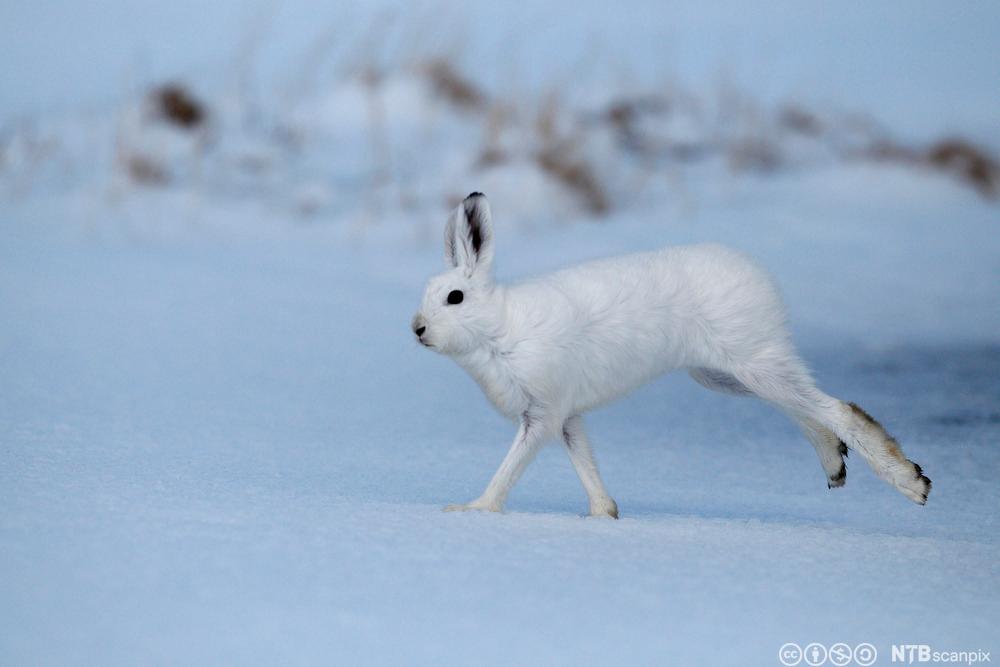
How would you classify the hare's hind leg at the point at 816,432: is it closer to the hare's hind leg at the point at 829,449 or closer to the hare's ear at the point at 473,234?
the hare's hind leg at the point at 829,449

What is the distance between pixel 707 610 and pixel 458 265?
1.51 m

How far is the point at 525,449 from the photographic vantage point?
13.4 feet

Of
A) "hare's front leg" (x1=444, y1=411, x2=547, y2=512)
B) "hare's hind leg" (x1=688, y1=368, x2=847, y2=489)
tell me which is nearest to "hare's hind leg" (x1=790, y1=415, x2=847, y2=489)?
"hare's hind leg" (x1=688, y1=368, x2=847, y2=489)

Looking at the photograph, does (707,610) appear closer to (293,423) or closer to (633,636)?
(633,636)

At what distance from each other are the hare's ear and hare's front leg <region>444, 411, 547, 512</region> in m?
0.50

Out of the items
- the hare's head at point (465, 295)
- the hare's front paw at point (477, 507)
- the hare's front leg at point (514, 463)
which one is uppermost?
the hare's head at point (465, 295)

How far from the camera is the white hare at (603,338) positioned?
13.3 ft

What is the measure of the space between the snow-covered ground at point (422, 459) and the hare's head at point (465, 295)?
0.55 metres

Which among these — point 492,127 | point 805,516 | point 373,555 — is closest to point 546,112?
point 492,127

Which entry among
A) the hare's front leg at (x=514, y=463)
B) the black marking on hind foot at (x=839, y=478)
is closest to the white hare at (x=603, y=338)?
the hare's front leg at (x=514, y=463)

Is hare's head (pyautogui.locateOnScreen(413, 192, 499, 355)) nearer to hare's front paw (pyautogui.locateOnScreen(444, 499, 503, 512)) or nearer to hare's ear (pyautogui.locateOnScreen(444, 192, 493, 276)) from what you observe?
hare's ear (pyautogui.locateOnScreen(444, 192, 493, 276))

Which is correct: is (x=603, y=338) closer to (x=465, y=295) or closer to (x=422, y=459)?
(x=465, y=295)

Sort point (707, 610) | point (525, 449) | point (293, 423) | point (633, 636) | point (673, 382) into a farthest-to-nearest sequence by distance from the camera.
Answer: point (673, 382), point (293, 423), point (525, 449), point (707, 610), point (633, 636)

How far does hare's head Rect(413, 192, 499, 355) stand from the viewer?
401 centimetres
